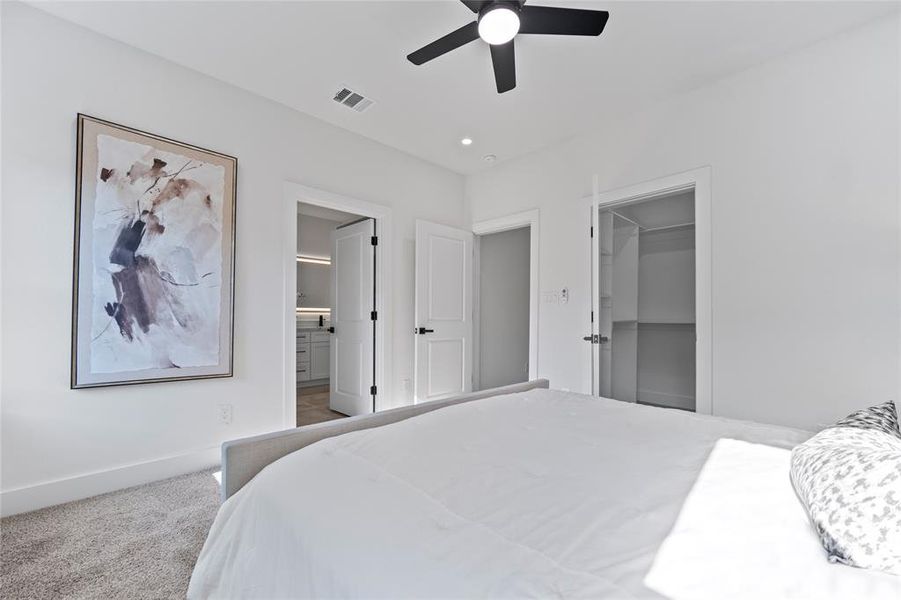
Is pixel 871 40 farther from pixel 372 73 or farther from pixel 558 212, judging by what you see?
pixel 372 73

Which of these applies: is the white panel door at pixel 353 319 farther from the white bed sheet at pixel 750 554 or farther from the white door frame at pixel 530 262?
the white bed sheet at pixel 750 554

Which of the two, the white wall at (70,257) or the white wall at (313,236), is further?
the white wall at (313,236)

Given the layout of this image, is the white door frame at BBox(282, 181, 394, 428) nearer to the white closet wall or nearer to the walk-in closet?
the walk-in closet

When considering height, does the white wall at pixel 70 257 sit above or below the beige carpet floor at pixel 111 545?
above

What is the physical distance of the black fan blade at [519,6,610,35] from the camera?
70.4 inches

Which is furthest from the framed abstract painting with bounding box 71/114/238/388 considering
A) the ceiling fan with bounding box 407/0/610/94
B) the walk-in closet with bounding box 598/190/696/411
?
the walk-in closet with bounding box 598/190/696/411

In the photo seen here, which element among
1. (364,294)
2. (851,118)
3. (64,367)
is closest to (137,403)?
(64,367)

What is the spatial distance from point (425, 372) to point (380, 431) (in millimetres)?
2743

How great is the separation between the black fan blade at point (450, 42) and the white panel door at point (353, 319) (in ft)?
6.86

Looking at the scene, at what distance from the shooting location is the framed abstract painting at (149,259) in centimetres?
238

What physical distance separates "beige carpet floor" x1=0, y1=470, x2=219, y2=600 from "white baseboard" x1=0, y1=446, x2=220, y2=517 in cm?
6

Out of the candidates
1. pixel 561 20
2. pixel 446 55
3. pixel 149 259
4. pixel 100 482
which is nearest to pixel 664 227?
pixel 446 55

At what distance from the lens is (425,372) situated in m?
4.13

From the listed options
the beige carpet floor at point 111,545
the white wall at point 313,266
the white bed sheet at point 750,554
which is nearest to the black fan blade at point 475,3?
the white bed sheet at point 750,554
